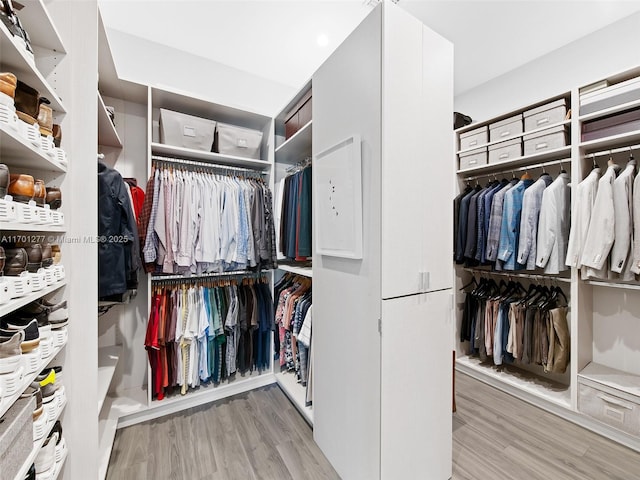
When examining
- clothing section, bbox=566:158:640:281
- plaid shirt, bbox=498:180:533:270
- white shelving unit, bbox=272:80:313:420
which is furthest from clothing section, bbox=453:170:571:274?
white shelving unit, bbox=272:80:313:420

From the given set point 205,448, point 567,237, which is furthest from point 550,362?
point 205,448

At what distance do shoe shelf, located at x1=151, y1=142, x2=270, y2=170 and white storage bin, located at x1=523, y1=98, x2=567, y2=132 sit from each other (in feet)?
7.39

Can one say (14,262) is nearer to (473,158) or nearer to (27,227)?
(27,227)

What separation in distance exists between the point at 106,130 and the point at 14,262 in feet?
4.65

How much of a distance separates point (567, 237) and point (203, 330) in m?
2.89

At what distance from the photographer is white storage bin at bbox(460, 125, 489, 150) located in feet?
8.84

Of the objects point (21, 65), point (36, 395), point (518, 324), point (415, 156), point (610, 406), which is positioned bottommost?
point (610, 406)

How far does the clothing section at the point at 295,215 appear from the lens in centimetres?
201

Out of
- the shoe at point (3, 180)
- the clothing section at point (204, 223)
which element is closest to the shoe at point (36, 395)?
the shoe at point (3, 180)

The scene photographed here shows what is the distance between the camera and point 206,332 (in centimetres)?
217

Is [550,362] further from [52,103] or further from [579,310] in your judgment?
[52,103]

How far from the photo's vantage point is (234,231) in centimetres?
220

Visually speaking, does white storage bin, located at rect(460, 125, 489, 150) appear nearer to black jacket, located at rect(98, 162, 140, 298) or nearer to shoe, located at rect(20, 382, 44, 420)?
black jacket, located at rect(98, 162, 140, 298)

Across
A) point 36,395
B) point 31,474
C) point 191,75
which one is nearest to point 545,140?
point 191,75
